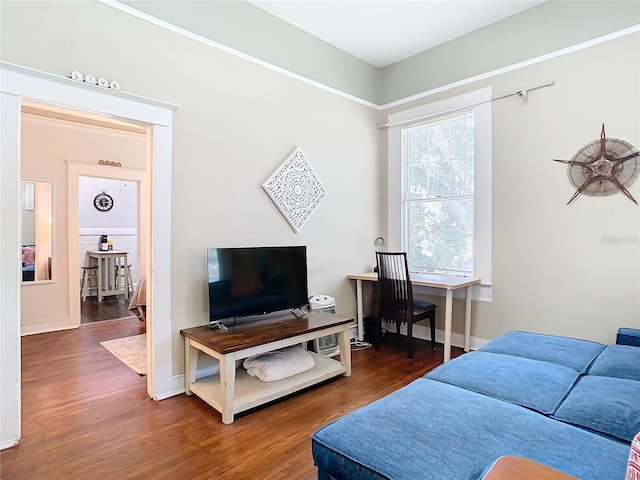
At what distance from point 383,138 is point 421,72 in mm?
825

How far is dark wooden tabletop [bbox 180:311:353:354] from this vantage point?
8.16 ft

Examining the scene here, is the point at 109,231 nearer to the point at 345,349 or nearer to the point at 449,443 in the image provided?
the point at 345,349

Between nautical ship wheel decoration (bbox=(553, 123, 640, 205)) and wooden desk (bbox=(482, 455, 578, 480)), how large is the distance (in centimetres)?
285

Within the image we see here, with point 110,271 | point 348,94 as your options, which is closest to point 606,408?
point 348,94

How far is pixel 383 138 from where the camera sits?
4543 millimetres

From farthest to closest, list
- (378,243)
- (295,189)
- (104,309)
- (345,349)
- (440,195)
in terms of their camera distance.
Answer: (104,309), (378,243), (440,195), (295,189), (345,349)

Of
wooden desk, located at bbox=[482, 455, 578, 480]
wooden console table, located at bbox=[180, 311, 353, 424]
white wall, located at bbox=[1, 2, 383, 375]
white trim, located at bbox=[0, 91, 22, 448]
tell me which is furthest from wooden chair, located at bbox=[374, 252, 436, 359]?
white trim, located at bbox=[0, 91, 22, 448]

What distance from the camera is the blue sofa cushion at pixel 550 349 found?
2096 mm

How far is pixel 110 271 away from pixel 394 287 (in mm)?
Answer: 5484

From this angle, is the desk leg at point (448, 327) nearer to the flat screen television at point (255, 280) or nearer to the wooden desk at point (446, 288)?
the wooden desk at point (446, 288)

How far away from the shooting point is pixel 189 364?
275 cm

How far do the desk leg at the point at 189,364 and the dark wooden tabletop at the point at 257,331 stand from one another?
10cm

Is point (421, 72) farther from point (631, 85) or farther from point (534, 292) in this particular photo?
point (534, 292)

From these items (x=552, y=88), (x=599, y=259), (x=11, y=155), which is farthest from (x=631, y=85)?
(x=11, y=155)
